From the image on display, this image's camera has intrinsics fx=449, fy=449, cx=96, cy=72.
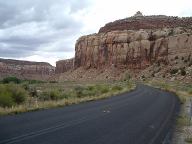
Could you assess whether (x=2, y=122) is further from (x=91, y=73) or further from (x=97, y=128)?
(x=91, y=73)

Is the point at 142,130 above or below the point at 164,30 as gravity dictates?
below

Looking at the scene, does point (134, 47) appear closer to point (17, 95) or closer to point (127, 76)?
point (127, 76)

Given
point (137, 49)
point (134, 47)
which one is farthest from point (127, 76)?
point (134, 47)

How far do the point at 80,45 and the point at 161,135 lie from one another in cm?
14767

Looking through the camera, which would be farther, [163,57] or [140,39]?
[140,39]

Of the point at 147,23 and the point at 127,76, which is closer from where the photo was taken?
the point at 127,76

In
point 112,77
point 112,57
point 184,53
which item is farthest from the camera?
point 112,57

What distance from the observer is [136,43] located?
449 feet

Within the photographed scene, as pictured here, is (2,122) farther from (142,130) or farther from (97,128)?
(142,130)

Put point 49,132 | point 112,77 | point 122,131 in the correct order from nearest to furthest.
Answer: point 49,132, point 122,131, point 112,77

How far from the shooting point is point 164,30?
438ft

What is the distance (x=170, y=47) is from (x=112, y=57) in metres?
24.3

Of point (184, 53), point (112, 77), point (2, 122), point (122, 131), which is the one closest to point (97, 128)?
point (122, 131)

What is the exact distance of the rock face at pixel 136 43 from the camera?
123375 millimetres
